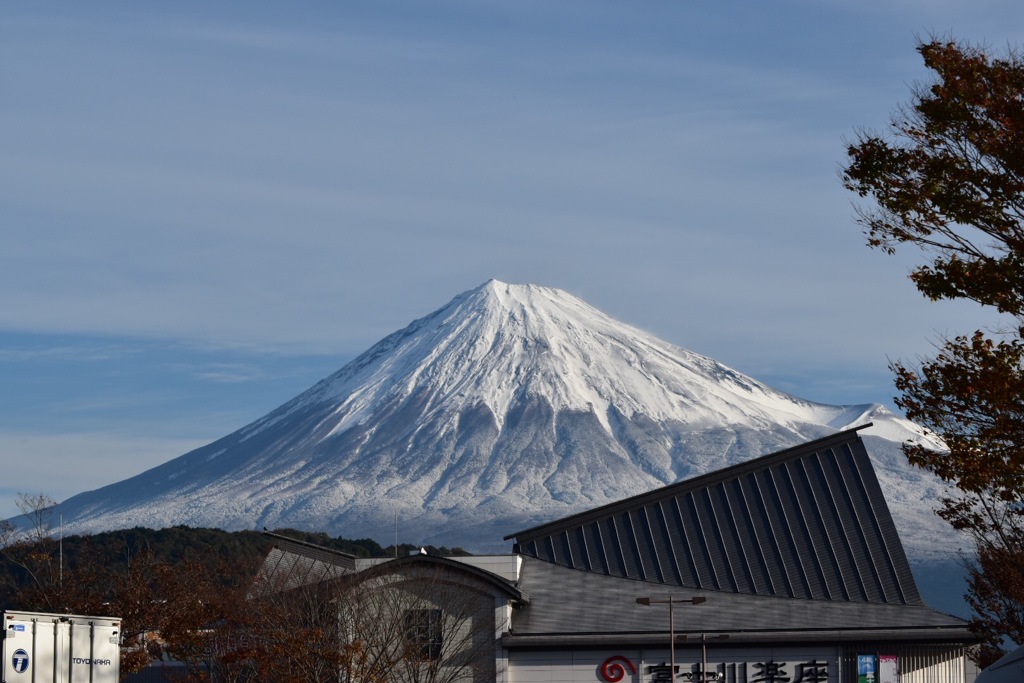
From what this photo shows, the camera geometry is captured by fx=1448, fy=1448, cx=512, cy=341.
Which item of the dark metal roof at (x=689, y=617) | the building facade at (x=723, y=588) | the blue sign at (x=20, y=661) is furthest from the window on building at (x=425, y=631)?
the blue sign at (x=20, y=661)

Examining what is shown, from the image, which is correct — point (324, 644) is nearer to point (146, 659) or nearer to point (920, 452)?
point (146, 659)

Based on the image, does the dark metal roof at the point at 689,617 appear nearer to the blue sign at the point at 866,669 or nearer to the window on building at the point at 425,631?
the blue sign at the point at 866,669

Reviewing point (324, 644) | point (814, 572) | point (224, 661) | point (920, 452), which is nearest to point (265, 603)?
point (224, 661)

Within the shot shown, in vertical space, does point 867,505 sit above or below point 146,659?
above

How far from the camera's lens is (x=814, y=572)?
52906mm

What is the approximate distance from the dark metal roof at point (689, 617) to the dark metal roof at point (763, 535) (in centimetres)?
73

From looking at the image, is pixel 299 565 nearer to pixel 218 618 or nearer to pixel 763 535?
pixel 218 618

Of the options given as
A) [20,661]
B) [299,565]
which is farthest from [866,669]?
[20,661]

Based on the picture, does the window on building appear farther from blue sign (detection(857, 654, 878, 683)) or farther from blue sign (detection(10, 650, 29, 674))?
blue sign (detection(10, 650, 29, 674))

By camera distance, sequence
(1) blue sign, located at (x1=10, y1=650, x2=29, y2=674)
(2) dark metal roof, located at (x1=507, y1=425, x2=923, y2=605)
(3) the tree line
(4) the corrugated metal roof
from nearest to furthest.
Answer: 1. (1) blue sign, located at (x1=10, y1=650, x2=29, y2=674)
2. (3) the tree line
3. (4) the corrugated metal roof
4. (2) dark metal roof, located at (x1=507, y1=425, x2=923, y2=605)

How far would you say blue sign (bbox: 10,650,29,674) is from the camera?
2219 cm

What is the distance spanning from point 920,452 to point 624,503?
3428 cm

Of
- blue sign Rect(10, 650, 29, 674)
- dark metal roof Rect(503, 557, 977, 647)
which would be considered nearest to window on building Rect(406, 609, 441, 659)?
dark metal roof Rect(503, 557, 977, 647)

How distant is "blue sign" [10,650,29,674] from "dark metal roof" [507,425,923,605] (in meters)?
31.1
